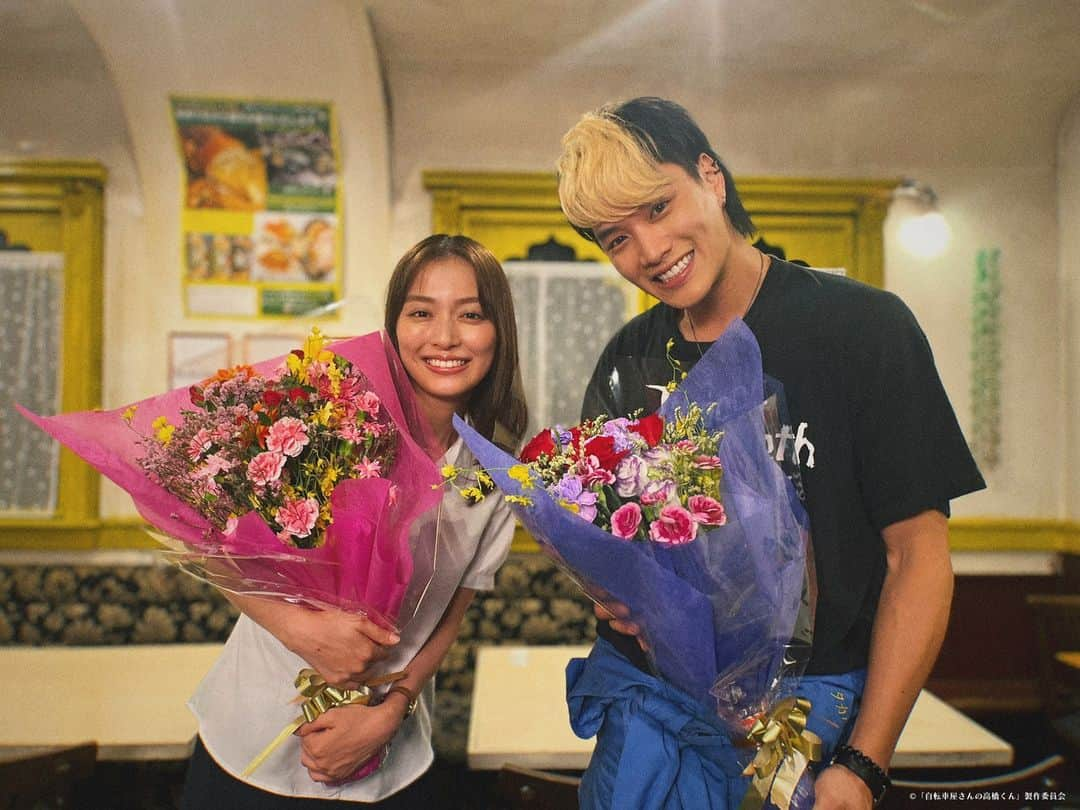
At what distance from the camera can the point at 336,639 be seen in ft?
3.43

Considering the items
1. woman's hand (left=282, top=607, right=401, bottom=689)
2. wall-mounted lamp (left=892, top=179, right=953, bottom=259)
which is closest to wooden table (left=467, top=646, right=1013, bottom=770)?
woman's hand (left=282, top=607, right=401, bottom=689)

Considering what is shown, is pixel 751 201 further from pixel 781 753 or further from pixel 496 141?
pixel 781 753

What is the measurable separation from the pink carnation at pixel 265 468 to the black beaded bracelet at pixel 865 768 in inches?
31.7

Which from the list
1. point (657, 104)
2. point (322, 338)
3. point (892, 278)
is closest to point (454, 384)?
point (322, 338)

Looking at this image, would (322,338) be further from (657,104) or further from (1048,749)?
(1048,749)

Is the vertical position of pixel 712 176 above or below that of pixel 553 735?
above

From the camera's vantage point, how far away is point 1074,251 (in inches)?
82.4

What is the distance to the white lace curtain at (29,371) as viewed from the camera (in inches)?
115

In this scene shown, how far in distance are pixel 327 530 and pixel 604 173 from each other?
25.0 inches

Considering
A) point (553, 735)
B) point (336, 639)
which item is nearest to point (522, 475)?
point (336, 639)

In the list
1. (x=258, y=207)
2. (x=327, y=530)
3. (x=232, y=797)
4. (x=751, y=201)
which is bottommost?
(x=232, y=797)

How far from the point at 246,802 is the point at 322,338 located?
0.74 metres

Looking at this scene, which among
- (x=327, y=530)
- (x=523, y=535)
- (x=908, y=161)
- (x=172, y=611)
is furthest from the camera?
(x=523, y=535)

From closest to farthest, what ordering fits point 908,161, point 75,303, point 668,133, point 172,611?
point 668,133 < point 908,161 < point 172,611 < point 75,303
